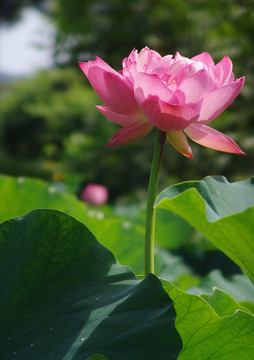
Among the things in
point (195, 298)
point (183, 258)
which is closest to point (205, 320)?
point (195, 298)

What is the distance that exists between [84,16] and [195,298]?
460cm

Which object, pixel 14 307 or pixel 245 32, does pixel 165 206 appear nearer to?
pixel 14 307

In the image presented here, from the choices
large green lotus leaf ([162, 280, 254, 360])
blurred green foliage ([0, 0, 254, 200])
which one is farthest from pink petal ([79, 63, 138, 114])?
blurred green foliage ([0, 0, 254, 200])

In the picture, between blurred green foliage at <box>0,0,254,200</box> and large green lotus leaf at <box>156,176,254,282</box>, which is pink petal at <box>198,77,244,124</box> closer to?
large green lotus leaf at <box>156,176,254,282</box>

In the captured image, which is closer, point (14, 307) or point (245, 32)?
point (14, 307)

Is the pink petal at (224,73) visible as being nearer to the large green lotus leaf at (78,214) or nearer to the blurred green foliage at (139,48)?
the large green lotus leaf at (78,214)

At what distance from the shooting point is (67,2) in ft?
16.1

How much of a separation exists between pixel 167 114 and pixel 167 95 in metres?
0.02

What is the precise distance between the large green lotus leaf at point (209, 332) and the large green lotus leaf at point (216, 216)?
8 centimetres

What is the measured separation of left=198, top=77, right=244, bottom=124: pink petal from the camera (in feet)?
1.88

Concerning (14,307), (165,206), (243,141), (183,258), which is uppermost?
(165,206)

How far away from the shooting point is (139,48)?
4672 mm

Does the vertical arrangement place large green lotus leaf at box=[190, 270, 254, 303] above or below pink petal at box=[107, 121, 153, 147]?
below

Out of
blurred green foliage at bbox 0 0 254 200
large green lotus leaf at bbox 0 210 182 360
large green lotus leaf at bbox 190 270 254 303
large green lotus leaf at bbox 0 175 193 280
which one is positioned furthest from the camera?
blurred green foliage at bbox 0 0 254 200
